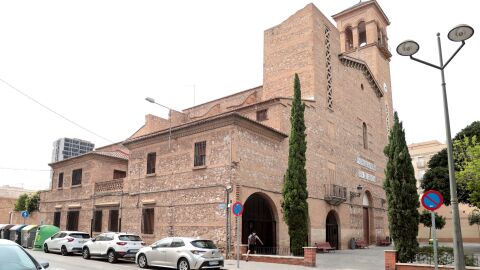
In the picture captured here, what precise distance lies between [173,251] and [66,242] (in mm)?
9390

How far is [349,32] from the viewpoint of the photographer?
1761 inches

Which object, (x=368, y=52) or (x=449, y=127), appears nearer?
(x=449, y=127)

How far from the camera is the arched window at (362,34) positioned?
143 ft

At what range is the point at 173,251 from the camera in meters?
16.1

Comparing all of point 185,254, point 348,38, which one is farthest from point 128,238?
point 348,38

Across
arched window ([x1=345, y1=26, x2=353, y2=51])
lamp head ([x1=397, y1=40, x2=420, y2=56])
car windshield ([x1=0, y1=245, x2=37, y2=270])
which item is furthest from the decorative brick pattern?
car windshield ([x1=0, y1=245, x2=37, y2=270])

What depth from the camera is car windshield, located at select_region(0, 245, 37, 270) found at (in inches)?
272

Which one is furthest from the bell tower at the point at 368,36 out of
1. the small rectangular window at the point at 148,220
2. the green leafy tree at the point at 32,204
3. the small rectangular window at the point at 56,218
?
the green leafy tree at the point at 32,204

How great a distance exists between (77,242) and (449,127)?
1985 cm

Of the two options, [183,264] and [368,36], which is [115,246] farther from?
[368,36]

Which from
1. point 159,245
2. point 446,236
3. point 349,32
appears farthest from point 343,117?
point 446,236

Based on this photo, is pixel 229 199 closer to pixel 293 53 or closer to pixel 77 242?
pixel 77 242

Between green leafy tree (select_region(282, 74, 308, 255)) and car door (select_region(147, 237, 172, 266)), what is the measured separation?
6203 mm

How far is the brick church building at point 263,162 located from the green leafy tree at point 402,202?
7.20 m
